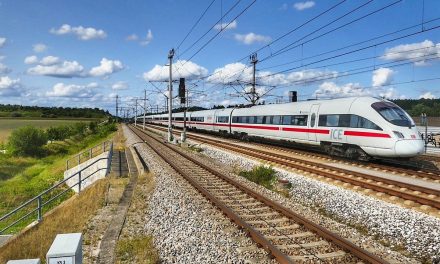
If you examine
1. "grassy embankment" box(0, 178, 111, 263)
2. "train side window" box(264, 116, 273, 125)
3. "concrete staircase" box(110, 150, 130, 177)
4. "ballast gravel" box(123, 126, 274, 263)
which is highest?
"train side window" box(264, 116, 273, 125)

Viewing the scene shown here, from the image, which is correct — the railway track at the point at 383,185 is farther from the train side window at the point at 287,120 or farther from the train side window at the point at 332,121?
the train side window at the point at 287,120

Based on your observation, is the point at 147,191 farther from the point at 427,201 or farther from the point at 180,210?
the point at 427,201

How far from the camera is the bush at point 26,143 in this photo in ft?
209

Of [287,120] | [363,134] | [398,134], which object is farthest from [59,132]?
[398,134]

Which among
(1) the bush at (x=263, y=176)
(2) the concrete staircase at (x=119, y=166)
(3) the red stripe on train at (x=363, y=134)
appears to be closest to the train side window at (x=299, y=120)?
(3) the red stripe on train at (x=363, y=134)

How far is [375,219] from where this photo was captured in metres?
9.95

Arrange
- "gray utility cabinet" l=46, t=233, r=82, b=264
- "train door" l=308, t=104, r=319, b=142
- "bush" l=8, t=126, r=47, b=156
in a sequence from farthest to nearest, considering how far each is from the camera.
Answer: "bush" l=8, t=126, r=47, b=156
"train door" l=308, t=104, r=319, b=142
"gray utility cabinet" l=46, t=233, r=82, b=264

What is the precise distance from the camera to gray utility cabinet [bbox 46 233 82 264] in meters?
3.88

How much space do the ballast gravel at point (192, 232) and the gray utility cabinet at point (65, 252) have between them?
10.5 ft

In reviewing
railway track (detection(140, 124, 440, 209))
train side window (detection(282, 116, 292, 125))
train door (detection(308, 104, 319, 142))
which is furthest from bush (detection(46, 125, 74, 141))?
railway track (detection(140, 124, 440, 209))

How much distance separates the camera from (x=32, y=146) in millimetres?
64812

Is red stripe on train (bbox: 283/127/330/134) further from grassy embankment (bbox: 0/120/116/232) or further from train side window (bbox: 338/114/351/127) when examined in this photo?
grassy embankment (bbox: 0/120/116/232)

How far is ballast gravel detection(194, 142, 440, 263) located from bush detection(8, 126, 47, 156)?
5842cm

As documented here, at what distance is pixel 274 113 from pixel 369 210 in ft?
55.0
